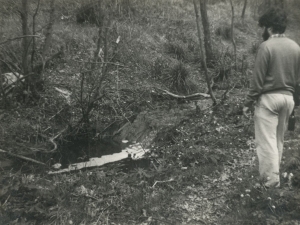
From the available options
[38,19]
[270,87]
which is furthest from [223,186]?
[38,19]

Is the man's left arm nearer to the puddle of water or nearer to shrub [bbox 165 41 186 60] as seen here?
the puddle of water

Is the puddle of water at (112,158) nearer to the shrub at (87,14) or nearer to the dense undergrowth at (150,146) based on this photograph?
the dense undergrowth at (150,146)

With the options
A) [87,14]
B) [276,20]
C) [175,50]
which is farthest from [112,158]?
[87,14]

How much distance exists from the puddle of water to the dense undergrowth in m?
0.20

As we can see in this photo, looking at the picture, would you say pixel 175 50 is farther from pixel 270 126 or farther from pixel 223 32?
pixel 270 126

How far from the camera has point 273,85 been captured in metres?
3.60

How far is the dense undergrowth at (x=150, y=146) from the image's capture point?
3.84 meters

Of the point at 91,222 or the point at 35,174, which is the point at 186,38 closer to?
the point at 35,174

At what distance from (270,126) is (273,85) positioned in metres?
0.43

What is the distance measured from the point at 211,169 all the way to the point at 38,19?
713 centimetres

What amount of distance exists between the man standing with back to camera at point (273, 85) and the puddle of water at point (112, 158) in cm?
259

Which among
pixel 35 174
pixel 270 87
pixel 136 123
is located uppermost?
pixel 270 87

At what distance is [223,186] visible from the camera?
4539mm

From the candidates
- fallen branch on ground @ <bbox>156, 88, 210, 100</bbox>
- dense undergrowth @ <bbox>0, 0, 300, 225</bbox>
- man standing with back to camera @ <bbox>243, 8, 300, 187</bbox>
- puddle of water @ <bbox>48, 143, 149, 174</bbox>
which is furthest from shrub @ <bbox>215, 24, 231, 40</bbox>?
man standing with back to camera @ <bbox>243, 8, 300, 187</bbox>
